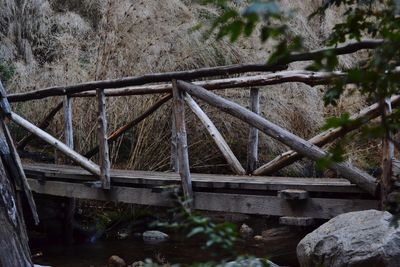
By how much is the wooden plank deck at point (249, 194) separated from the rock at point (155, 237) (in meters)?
1.43

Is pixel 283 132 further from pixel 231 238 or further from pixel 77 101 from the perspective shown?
pixel 77 101

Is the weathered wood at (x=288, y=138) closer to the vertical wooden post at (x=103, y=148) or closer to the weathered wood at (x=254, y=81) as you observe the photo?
the weathered wood at (x=254, y=81)

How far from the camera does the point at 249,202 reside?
4641 mm

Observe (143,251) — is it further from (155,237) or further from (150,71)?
(150,71)

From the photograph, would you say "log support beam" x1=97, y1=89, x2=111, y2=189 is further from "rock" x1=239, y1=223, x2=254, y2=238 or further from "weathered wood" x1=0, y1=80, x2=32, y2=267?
"rock" x1=239, y1=223, x2=254, y2=238

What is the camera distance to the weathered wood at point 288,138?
3885mm

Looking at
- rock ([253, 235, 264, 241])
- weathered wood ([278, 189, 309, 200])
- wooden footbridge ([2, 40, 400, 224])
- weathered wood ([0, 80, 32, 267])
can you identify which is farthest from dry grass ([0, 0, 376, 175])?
weathered wood ([0, 80, 32, 267])

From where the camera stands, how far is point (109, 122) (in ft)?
27.0

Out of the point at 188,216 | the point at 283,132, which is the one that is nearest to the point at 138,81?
the point at 283,132

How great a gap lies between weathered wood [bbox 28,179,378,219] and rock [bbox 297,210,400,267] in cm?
8

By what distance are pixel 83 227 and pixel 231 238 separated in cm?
730

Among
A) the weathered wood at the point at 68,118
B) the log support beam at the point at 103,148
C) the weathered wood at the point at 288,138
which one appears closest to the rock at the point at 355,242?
the weathered wood at the point at 288,138

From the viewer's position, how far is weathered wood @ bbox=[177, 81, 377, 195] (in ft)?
12.7

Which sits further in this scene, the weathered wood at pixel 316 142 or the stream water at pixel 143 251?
the stream water at pixel 143 251
